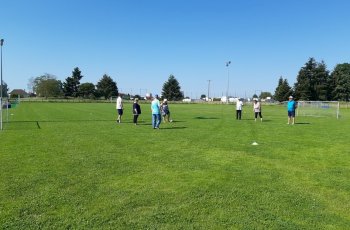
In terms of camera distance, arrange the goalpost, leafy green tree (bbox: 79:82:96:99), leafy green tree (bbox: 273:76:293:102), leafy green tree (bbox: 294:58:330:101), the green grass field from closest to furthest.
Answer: the green grass field → the goalpost → leafy green tree (bbox: 294:58:330:101) → leafy green tree (bbox: 273:76:293:102) → leafy green tree (bbox: 79:82:96:99)

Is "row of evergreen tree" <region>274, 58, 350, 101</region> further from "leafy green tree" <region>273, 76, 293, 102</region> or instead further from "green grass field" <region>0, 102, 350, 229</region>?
"green grass field" <region>0, 102, 350, 229</region>

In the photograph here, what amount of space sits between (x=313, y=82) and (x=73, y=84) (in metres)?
75.5

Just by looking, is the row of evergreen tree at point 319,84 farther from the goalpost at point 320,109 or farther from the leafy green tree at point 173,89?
the goalpost at point 320,109

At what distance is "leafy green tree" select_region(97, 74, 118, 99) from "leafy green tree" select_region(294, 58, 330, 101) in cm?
6032

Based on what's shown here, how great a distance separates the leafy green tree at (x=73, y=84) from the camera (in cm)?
12375

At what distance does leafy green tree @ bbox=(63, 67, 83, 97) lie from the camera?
123750mm

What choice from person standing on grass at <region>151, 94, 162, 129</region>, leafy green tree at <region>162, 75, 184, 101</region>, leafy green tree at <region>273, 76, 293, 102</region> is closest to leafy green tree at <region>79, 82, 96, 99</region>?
leafy green tree at <region>162, 75, 184, 101</region>

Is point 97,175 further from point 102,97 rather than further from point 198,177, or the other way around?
point 102,97

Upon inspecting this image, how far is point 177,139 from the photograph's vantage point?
1486 centimetres

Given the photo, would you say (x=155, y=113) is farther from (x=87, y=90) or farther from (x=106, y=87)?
(x=87, y=90)

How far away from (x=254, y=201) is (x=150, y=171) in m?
2.99

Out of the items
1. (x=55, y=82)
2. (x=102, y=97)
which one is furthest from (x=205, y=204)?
(x=55, y=82)

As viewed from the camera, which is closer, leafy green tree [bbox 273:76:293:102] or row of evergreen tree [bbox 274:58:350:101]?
row of evergreen tree [bbox 274:58:350:101]

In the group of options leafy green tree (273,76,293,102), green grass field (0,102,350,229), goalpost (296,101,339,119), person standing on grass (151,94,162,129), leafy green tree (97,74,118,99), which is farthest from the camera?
leafy green tree (97,74,118,99)
